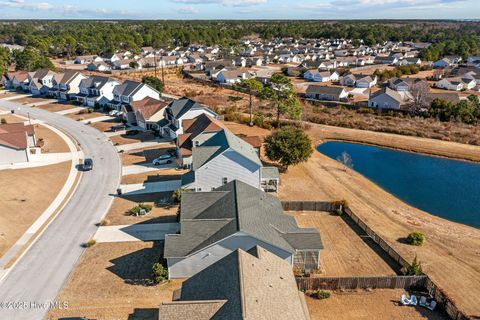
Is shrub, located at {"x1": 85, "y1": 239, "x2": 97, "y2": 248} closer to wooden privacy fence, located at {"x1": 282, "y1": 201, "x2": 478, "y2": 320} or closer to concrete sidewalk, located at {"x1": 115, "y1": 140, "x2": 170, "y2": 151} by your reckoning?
wooden privacy fence, located at {"x1": 282, "y1": 201, "x2": 478, "y2": 320}

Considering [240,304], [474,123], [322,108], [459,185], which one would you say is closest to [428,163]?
[459,185]

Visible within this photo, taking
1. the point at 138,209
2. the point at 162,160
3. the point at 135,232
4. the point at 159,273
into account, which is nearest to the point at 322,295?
the point at 159,273

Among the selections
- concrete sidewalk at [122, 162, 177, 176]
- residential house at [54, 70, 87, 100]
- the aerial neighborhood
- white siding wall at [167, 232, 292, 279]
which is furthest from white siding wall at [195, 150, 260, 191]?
residential house at [54, 70, 87, 100]

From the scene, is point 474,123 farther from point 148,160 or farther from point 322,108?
point 148,160

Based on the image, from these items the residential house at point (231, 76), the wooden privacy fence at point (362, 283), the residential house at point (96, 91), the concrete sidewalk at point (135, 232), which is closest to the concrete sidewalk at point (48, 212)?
the concrete sidewalk at point (135, 232)

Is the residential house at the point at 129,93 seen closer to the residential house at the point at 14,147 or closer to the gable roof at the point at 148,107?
the gable roof at the point at 148,107

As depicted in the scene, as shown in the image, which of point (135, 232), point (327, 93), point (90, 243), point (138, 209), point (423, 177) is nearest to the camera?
point (90, 243)

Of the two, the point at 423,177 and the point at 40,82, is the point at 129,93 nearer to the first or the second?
the point at 40,82
